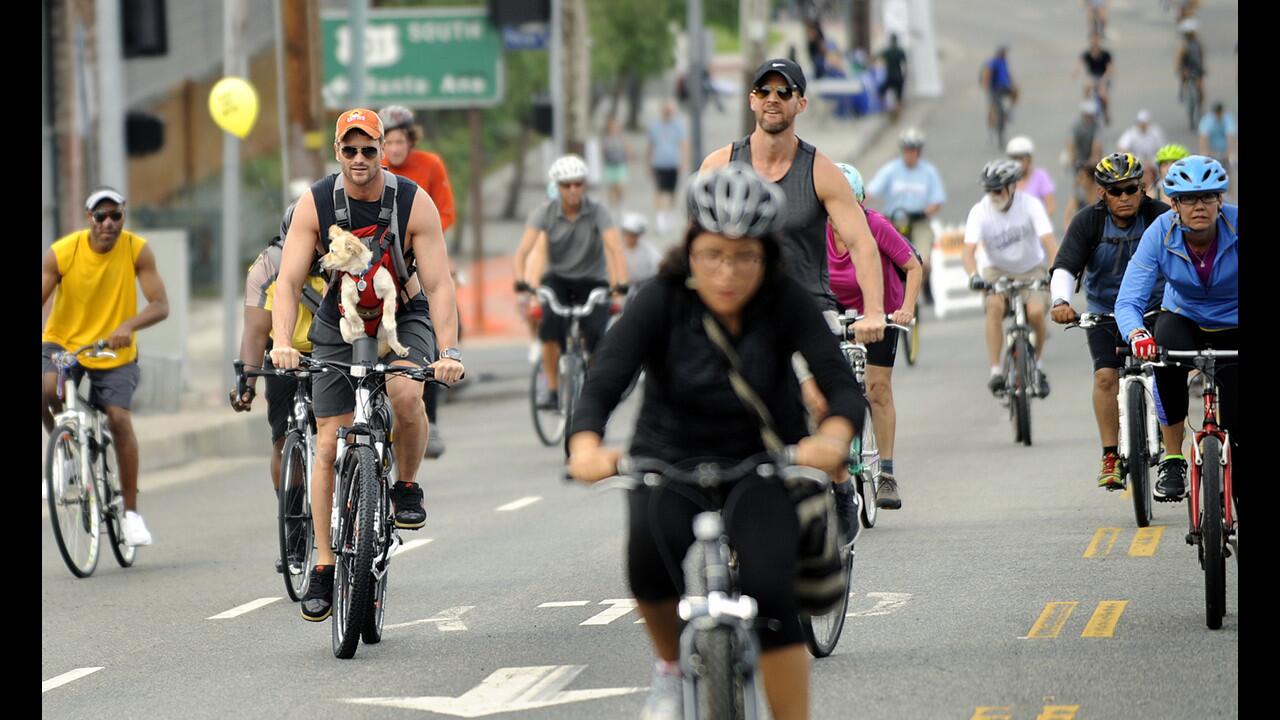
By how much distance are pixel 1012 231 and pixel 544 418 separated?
12.4 ft

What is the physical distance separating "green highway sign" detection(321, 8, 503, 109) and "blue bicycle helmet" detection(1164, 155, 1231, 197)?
15716 millimetres

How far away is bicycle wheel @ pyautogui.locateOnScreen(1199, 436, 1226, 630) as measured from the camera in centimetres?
824

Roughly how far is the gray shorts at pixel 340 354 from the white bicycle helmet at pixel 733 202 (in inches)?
126

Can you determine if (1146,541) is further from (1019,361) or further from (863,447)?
(1019,361)

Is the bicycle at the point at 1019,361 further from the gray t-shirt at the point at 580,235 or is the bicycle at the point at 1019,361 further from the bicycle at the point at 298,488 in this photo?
the bicycle at the point at 298,488

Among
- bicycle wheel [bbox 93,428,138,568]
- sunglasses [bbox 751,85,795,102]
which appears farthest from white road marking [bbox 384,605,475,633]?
bicycle wheel [bbox 93,428,138,568]

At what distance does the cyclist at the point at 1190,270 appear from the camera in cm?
894

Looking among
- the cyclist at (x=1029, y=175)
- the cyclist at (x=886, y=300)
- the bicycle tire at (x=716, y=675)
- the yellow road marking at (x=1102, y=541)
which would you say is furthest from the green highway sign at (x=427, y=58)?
the bicycle tire at (x=716, y=675)

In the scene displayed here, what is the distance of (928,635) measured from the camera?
8.67 metres

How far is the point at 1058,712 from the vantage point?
289 inches

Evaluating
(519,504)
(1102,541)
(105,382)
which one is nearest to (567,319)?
(519,504)

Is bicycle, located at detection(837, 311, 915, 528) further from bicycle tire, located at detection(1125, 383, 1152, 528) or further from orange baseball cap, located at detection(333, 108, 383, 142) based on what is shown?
orange baseball cap, located at detection(333, 108, 383, 142)
